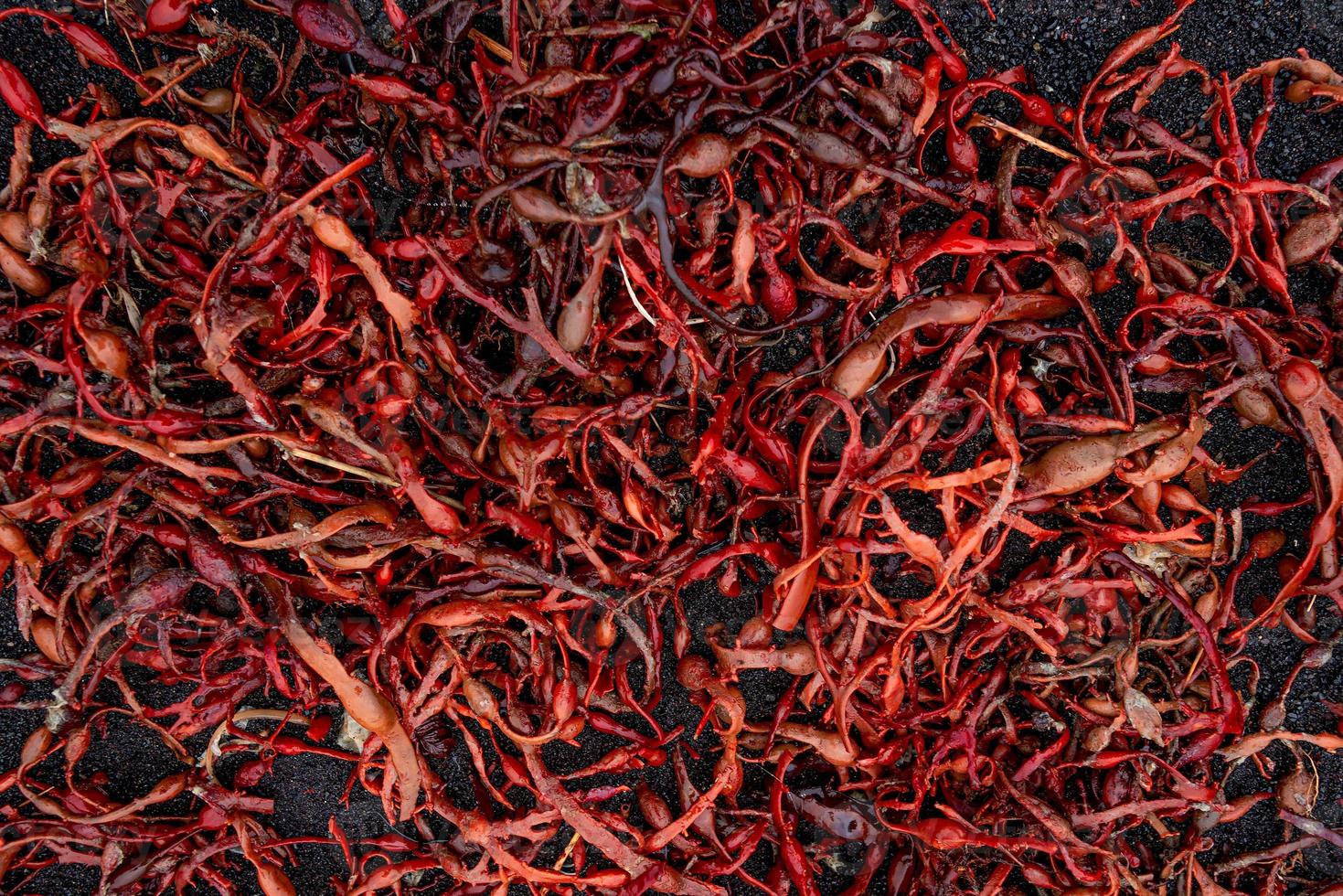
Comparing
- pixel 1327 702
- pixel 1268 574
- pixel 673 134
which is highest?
pixel 673 134

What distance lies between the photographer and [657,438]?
3.21 feet

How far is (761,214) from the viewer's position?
3.04 ft

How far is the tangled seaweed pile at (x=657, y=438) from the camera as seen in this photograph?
88 centimetres

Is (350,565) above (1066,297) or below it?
below

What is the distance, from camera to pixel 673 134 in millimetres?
833

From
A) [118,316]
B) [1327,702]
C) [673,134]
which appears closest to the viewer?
[673,134]

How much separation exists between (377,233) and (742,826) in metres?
0.94

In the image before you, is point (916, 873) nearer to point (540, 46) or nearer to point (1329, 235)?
Result: point (1329, 235)

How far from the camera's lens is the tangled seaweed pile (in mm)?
878

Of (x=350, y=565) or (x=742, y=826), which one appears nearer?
(x=350, y=565)

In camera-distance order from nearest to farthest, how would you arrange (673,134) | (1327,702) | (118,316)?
(673,134) < (118,316) < (1327,702)

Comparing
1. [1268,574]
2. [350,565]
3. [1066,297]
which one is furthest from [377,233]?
[1268,574]

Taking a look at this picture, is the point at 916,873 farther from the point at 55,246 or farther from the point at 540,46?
the point at 55,246

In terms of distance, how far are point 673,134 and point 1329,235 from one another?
2.68ft
